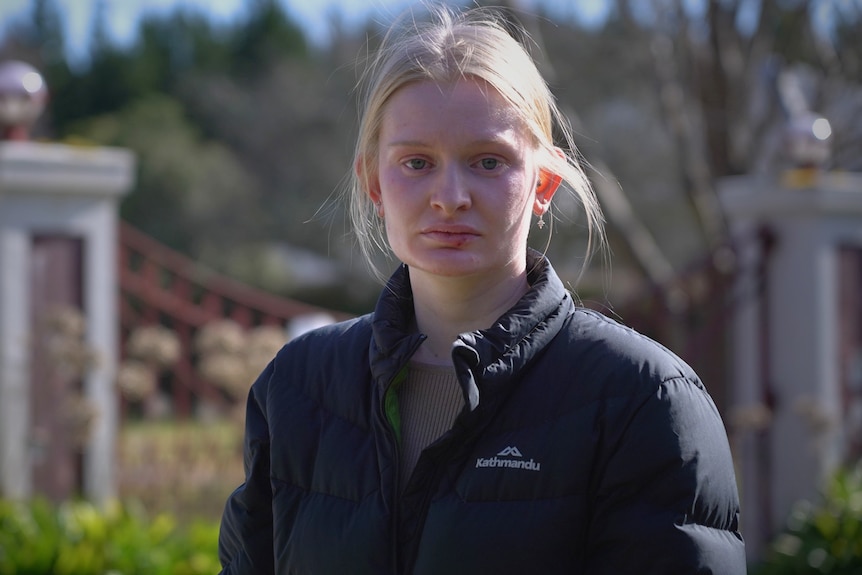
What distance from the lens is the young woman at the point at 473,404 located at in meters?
1.35

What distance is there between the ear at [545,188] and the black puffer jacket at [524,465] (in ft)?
0.34

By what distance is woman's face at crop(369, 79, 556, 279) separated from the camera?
56.8 inches

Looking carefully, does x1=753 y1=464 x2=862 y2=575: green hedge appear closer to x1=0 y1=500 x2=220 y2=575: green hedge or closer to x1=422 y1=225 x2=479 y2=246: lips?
x1=0 y1=500 x2=220 y2=575: green hedge

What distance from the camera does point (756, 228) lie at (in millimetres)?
5371

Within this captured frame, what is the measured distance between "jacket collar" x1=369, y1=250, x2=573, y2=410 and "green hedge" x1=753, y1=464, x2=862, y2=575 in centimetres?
338

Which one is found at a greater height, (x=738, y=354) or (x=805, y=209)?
(x=805, y=209)

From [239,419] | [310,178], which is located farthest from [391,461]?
[310,178]

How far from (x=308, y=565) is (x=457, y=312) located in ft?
1.28

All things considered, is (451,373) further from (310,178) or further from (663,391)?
(310,178)

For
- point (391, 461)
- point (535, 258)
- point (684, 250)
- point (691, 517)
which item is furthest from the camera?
point (684, 250)

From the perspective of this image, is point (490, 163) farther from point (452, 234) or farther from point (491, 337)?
point (491, 337)

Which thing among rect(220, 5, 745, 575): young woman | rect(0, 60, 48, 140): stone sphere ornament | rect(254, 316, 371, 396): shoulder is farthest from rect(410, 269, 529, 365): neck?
rect(0, 60, 48, 140): stone sphere ornament

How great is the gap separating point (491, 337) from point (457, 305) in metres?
0.11

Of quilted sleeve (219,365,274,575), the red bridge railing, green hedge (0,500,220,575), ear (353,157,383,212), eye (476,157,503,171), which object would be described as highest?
eye (476,157,503,171)
